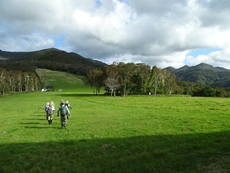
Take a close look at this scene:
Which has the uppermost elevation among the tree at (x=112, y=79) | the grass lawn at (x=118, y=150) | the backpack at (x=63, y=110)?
the tree at (x=112, y=79)

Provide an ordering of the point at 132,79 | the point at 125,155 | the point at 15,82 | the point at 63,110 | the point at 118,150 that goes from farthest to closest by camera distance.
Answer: the point at 15,82 < the point at 132,79 < the point at 63,110 < the point at 118,150 < the point at 125,155

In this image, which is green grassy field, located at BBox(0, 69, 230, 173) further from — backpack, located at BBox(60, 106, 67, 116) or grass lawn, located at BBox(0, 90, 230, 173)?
backpack, located at BBox(60, 106, 67, 116)

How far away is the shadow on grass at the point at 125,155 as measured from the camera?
12.4 meters

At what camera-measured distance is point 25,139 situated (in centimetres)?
2072

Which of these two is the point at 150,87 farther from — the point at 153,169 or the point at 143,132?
the point at 153,169

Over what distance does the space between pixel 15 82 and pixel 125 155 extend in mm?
152629

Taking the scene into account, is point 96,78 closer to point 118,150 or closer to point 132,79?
point 132,79

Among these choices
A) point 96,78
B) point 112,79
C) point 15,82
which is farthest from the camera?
point 15,82

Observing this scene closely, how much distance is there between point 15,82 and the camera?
154125mm

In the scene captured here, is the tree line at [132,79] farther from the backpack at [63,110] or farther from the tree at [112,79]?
the backpack at [63,110]

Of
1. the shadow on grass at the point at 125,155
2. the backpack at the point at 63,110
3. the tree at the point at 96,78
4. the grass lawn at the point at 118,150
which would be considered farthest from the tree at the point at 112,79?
the shadow on grass at the point at 125,155

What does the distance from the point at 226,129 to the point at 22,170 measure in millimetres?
18580

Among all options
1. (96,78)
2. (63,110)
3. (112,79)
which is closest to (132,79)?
(112,79)

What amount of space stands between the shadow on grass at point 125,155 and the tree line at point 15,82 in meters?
115
